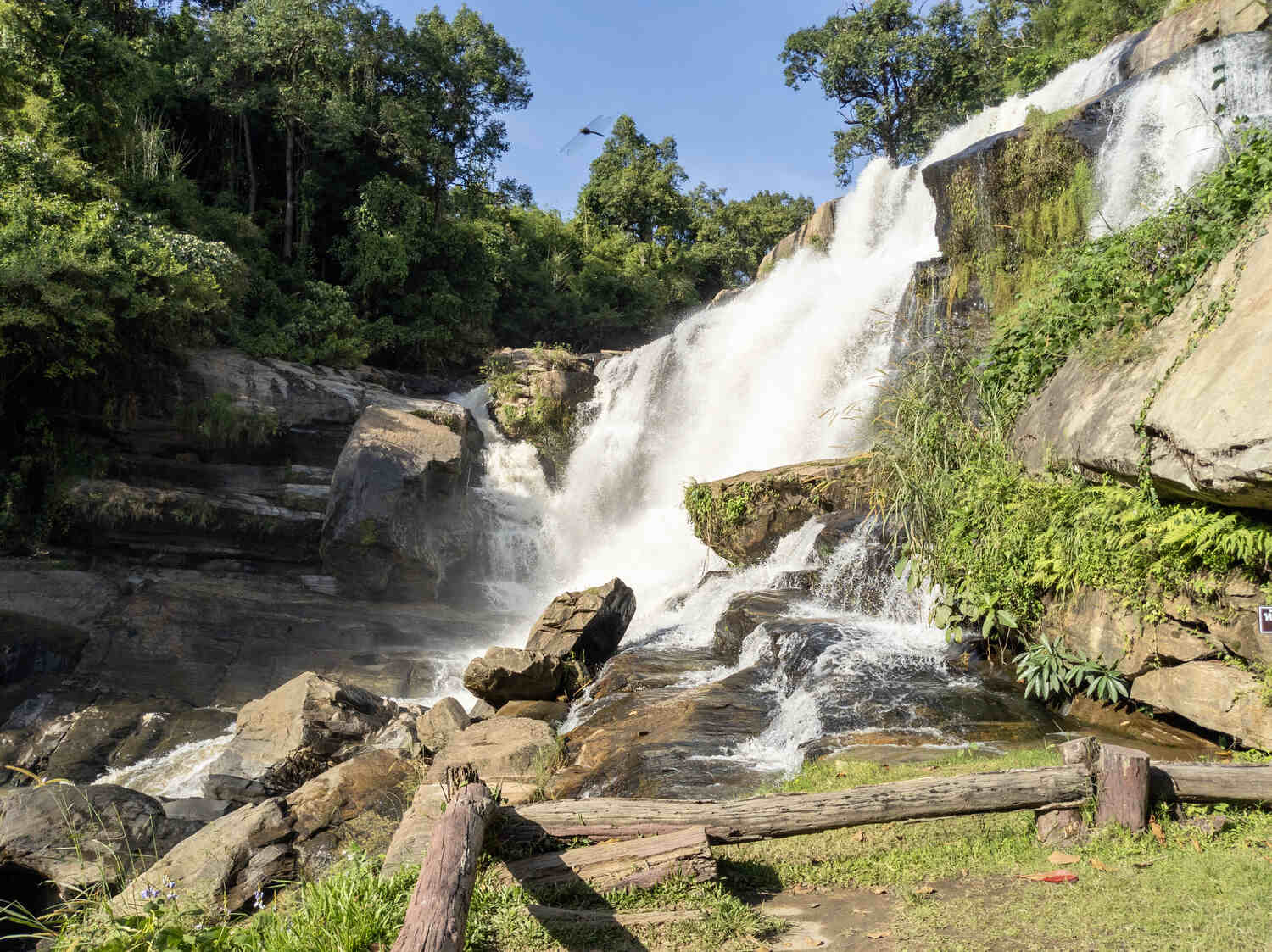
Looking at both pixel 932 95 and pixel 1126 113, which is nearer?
pixel 1126 113

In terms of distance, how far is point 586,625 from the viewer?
10.6 meters

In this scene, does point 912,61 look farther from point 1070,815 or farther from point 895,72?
point 1070,815

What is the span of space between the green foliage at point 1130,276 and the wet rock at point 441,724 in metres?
6.66

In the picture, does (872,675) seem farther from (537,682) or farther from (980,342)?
(980,342)

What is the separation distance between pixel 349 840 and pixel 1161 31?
22371 mm

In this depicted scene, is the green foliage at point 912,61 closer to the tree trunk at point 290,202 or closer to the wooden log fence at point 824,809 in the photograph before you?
the tree trunk at point 290,202

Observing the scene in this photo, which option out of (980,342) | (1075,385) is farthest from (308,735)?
(980,342)

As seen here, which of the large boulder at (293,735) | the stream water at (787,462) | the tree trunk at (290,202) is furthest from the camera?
the tree trunk at (290,202)

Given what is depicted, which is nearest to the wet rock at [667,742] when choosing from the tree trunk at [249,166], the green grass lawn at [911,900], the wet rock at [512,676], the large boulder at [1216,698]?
the wet rock at [512,676]

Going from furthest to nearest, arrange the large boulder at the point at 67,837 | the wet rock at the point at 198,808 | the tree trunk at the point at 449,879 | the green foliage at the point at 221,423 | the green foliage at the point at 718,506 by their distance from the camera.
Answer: the green foliage at the point at 221,423 → the green foliage at the point at 718,506 → the wet rock at the point at 198,808 → the large boulder at the point at 67,837 → the tree trunk at the point at 449,879

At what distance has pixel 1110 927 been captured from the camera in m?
3.49

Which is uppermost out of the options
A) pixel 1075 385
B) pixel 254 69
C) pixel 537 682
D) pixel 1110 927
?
pixel 254 69

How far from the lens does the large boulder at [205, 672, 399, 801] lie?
331 inches

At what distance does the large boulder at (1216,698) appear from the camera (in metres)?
5.52
